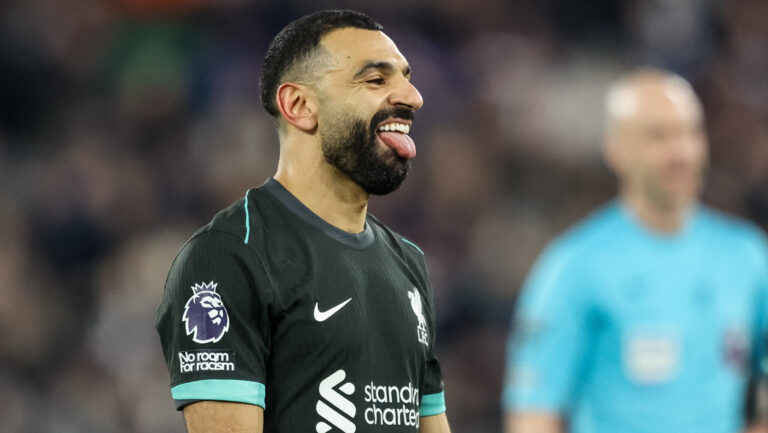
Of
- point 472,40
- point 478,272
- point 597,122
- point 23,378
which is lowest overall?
point 23,378

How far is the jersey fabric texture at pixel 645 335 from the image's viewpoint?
533 centimetres

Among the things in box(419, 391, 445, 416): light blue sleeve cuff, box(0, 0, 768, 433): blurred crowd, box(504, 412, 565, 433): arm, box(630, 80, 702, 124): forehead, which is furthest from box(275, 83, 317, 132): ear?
box(0, 0, 768, 433): blurred crowd

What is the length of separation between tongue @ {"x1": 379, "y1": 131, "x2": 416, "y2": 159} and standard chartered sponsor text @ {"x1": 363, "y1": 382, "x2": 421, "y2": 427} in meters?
0.50

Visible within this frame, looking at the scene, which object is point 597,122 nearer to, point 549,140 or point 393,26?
point 549,140

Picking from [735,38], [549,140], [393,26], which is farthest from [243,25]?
[735,38]

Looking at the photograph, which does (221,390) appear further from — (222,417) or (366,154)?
(366,154)

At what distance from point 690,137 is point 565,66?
15.2 feet

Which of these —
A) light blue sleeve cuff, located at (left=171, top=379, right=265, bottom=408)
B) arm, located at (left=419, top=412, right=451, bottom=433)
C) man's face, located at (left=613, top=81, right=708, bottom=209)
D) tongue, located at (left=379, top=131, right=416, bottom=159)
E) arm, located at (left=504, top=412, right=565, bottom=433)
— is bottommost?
arm, located at (left=504, top=412, right=565, bottom=433)

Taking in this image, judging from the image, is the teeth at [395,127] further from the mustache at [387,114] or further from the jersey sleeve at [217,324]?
the jersey sleeve at [217,324]

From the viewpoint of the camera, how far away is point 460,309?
334 inches

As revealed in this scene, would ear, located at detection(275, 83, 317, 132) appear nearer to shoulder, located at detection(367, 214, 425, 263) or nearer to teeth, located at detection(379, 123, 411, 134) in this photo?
teeth, located at detection(379, 123, 411, 134)

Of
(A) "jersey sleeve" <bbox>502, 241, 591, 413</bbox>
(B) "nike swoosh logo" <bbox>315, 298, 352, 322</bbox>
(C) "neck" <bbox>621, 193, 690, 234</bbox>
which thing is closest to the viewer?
(B) "nike swoosh logo" <bbox>315, 298, 352, 322</bbox>

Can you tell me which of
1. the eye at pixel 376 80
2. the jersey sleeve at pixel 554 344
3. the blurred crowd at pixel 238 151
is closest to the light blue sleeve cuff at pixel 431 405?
the eye at pixel 376 80

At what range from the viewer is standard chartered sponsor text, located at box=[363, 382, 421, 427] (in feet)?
8.48
